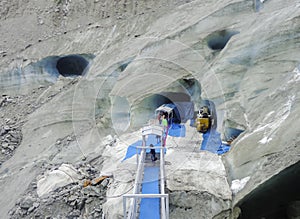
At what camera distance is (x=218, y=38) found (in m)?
12.5

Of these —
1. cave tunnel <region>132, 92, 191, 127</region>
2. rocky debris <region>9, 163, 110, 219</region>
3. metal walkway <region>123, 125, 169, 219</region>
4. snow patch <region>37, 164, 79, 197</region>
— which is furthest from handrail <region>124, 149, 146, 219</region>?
cave tunnel <region>132, 92, 191, 127</region>

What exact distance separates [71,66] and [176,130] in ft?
39.9

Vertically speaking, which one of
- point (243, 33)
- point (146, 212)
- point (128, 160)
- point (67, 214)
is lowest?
point (146, 212)

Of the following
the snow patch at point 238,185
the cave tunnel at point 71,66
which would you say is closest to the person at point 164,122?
the snow patch at point 238,185

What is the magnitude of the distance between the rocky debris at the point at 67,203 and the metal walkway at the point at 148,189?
1.53 meters

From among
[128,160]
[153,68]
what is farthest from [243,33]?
[128,160]

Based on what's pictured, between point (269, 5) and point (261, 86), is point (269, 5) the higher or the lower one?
the higher one

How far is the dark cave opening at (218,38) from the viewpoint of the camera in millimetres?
12102

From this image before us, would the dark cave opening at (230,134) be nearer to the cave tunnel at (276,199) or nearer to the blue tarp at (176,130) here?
the blue tarp at (176,130)

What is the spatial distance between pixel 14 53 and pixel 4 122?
5726 millimetres

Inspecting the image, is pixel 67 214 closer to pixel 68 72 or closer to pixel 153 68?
pixel 153 68

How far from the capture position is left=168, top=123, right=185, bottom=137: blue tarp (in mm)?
8998

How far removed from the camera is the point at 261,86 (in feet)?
29.6

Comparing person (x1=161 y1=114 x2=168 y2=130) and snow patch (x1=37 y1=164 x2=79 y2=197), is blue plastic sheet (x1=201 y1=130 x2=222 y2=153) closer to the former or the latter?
person (x1=161 y1=114 x2=168 y2=130)
